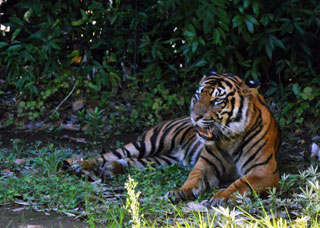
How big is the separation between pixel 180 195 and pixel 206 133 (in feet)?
1.89

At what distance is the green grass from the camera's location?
3.95m

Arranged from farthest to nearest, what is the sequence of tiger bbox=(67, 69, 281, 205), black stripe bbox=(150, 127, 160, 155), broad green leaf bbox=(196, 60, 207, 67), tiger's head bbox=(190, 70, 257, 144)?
1. broad green leaf bbox=(196, 60, 207, 67)
2. black stripe bbox=(150, 127, 160, 155)
3. tiger's head bbox=(190, 70, 257, 144)
4. tiger bbox=(67, 69, 281, 205)

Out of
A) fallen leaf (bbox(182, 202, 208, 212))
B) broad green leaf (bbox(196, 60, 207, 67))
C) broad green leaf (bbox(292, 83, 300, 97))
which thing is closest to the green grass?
fallen leaf (bbox(182, 202, 208, 212))

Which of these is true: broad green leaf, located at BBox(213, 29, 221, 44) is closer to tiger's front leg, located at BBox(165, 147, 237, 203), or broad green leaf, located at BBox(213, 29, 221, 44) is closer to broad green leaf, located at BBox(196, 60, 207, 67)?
broad green leaf, located at BBox(196, 60, 207, 67)

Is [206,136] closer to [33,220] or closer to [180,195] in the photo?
[180,195]

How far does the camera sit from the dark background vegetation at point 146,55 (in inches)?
245

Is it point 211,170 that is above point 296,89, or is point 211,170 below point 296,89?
below

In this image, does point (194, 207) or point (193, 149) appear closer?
point (194, 207)

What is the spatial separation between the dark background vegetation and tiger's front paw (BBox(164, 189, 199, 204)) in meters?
1.85

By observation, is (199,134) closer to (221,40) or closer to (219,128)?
(219,128)

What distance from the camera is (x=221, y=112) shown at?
15.8 feet

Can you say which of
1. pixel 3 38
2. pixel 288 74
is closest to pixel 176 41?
pixel 288 74

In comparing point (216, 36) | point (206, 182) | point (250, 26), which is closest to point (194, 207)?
point (206, 182)

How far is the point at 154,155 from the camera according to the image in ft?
19.1
